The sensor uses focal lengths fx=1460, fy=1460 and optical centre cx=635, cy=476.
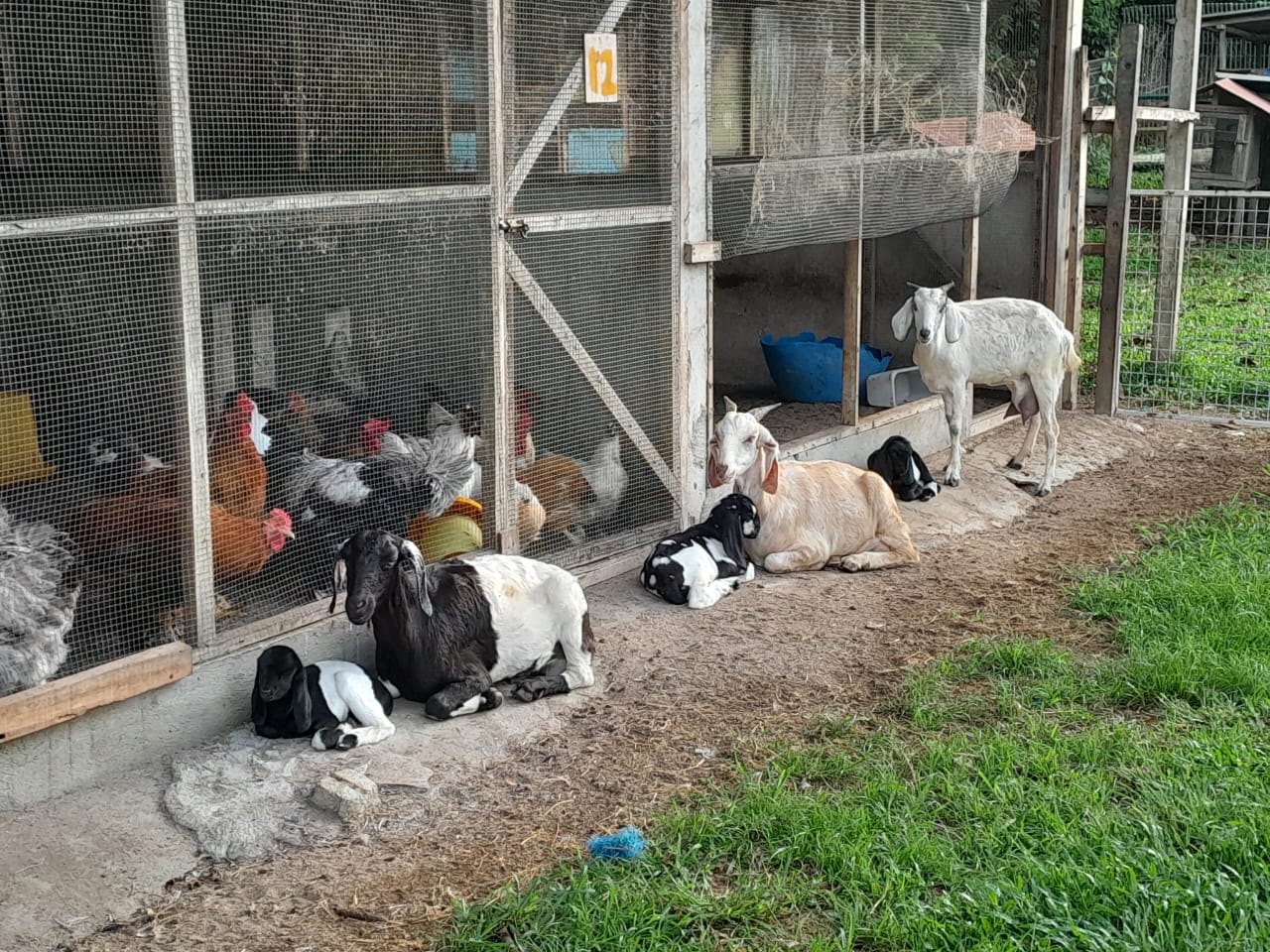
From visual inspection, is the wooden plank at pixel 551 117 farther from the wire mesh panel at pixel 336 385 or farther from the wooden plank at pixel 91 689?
Result: the wooden plank at pixel 91 689

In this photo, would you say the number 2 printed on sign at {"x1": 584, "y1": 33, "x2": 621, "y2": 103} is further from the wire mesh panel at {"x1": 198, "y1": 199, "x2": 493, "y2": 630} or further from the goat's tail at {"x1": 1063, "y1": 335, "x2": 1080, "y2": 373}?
the goat's tail at {"x1": 1063, "y1": 335, "x2": 1080, "y2": 373}

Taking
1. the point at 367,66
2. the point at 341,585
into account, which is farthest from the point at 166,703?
the point at 367,66

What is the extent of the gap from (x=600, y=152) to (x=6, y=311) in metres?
2.65

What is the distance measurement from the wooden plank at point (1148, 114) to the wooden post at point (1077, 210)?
0.08 m

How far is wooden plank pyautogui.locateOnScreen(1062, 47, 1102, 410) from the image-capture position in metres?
9.97

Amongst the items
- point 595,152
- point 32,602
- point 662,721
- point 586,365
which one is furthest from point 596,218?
point 32,602

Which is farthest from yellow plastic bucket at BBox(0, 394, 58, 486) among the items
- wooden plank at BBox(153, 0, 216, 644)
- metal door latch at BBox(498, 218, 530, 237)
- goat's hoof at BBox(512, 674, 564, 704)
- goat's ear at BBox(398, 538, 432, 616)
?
metal door latch at BBox(498, 218, 530, 237)

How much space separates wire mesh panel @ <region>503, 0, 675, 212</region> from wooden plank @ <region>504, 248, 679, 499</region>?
10.7 inches

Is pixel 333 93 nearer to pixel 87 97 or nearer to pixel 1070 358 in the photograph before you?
pixel 87 97

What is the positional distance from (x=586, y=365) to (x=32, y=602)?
8.29ft

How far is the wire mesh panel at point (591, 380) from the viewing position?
596 cm

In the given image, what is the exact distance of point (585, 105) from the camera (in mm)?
6070

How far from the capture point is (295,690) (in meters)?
4.79

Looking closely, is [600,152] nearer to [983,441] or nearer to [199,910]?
[199,910]
